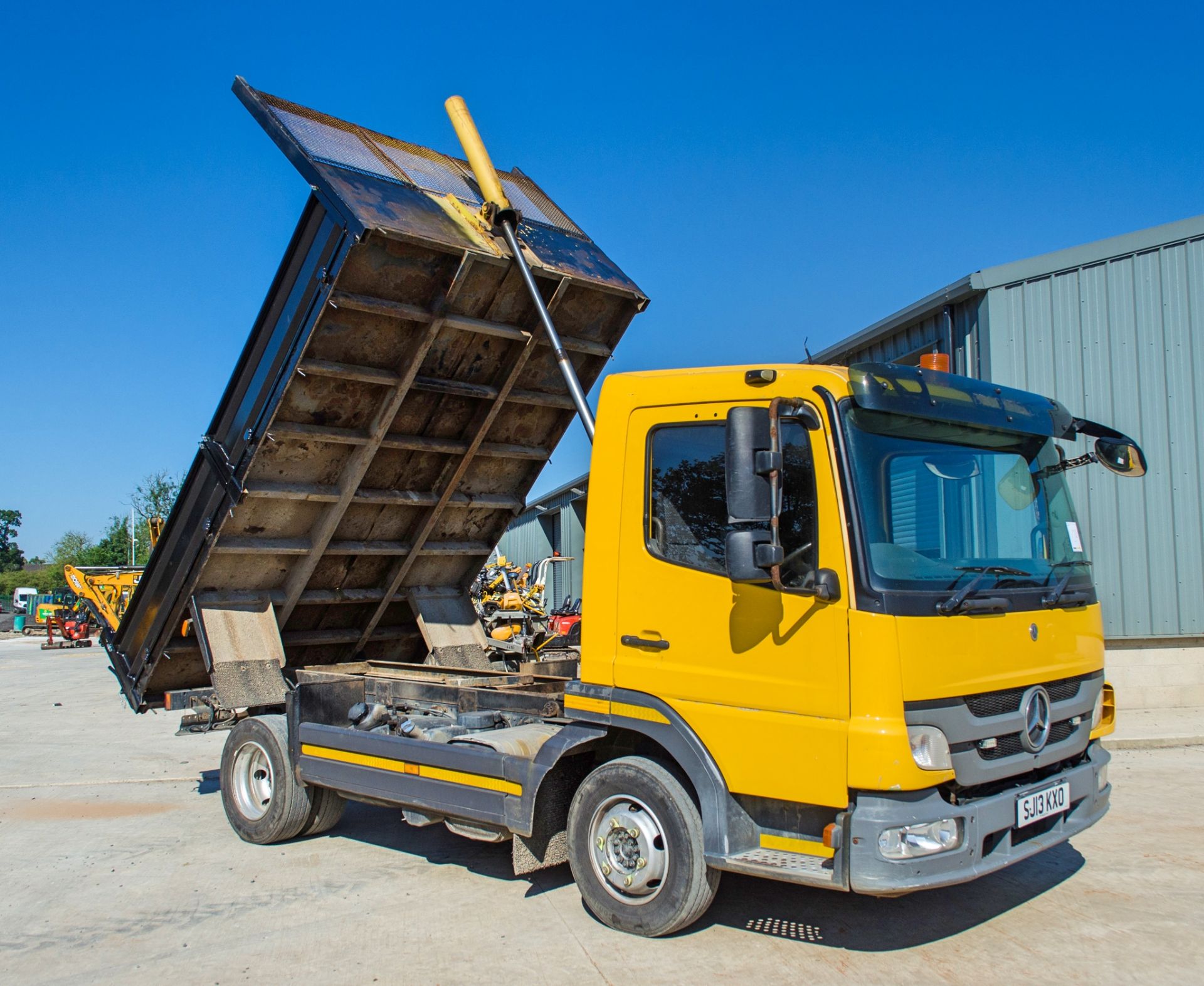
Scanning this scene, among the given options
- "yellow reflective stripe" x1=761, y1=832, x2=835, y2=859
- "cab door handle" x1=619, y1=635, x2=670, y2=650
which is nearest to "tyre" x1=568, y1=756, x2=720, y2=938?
"yellow reflective stripe" x1=761, y1=832, x2=835, y2=859

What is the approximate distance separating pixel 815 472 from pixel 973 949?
233 cm

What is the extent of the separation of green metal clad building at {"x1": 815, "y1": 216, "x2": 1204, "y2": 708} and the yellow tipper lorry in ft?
18.9

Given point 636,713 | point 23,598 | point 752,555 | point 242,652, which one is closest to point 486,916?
point 636,713

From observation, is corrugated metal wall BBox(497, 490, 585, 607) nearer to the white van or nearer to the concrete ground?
the concrete ground

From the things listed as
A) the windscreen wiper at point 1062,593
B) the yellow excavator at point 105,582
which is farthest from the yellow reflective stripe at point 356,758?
the yellow excavator at point 105,582

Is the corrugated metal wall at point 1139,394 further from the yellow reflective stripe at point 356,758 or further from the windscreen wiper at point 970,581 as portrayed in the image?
the yellow reflective stripe at point 356,758

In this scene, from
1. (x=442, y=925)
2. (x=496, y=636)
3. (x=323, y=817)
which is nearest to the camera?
(x=442, y=925)

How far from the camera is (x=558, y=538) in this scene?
102 ft

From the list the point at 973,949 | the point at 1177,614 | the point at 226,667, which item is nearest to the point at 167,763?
the point at 226,667

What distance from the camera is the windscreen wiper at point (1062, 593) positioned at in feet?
15.3

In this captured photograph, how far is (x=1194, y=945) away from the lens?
181 inches

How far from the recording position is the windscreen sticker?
5.18m

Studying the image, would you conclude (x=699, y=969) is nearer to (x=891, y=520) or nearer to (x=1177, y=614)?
(x=891, y=520)

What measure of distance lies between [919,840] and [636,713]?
1.40m
